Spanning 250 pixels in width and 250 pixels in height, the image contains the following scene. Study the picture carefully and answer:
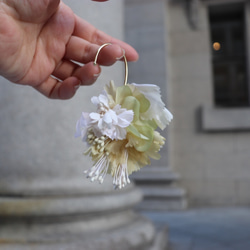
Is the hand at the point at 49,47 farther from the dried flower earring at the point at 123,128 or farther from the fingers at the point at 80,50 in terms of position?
the dried flower earring at the point at 123,128

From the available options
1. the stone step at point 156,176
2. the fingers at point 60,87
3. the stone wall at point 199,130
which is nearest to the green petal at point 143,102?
the fingers at point 60,87

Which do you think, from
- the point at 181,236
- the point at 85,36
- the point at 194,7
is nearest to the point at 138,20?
the point at 194,7

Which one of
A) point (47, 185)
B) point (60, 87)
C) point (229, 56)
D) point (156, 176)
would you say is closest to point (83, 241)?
point (47, 185)

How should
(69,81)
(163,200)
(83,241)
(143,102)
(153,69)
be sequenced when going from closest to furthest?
(143,102) < (69,81) < (83,241) < (163,200) < (153,69)

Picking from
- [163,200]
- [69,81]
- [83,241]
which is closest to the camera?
[69,81]

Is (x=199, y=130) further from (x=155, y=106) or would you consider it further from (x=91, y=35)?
(x=155, y=106)

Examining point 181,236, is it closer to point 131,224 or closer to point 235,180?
point 131,224
